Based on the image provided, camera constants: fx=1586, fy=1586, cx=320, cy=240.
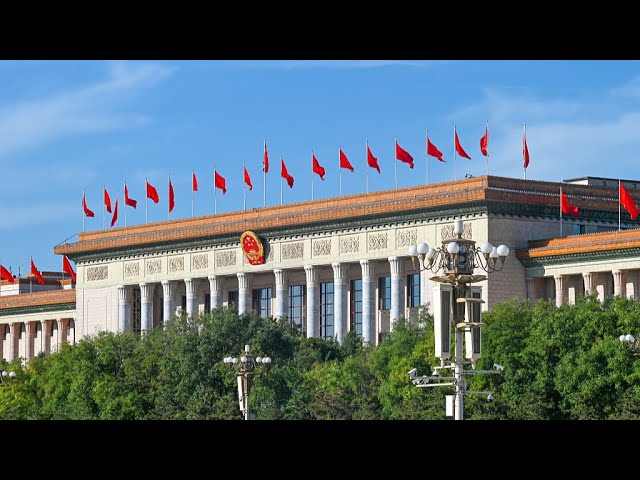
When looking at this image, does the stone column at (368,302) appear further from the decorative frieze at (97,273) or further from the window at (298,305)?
the decorative frieze at (97,273)

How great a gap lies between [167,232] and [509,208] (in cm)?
2179

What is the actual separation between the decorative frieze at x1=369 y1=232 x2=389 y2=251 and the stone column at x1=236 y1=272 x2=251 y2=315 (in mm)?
8805

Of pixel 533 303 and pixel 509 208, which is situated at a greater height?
pixel 509 208

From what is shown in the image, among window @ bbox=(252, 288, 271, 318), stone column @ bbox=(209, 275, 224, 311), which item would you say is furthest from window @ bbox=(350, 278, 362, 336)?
stone column @ bbox=(209, 275, 224, 311)

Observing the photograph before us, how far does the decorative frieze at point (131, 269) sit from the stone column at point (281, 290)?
35.1 feet

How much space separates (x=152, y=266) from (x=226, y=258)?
5.90 metres

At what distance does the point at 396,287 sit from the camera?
66.2 m

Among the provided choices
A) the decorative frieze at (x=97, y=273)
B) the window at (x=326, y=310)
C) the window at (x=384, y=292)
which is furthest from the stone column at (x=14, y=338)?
the window at (x=384, y=292)
